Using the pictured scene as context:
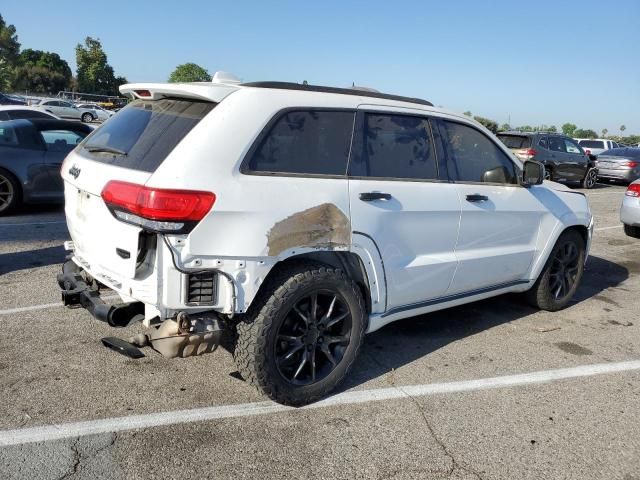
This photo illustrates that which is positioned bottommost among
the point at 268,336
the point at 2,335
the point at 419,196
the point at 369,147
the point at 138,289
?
the point at 2,335

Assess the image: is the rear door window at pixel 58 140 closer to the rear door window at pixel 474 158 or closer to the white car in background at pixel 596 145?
the rear door window at pixel 474 158

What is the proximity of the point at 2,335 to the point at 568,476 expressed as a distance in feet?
12.7

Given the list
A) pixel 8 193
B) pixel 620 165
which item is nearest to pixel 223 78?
pixel 8 193

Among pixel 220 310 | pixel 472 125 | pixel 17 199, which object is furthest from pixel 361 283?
pixel 17 199

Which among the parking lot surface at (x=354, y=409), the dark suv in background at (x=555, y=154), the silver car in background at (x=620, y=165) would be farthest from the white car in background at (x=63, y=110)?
the parking lot surface at (x=354, y=409)

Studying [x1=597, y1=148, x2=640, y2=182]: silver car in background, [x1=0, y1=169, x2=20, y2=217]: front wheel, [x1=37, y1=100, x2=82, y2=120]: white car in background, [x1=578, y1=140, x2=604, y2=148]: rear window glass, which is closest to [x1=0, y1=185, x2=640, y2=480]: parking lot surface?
[x1=0, y1=169, x2=20, y2=217]: front wheel

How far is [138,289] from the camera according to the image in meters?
3.07

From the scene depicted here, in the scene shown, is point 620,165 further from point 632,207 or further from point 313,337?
point 313,337

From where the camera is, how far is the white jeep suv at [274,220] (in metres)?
3.02

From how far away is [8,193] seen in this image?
8539mm

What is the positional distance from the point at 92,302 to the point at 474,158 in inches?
116

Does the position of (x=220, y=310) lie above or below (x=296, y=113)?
below

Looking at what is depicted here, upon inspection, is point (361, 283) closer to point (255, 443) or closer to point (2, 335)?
point (255, 443)

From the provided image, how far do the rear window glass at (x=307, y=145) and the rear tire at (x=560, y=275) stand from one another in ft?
8.76
